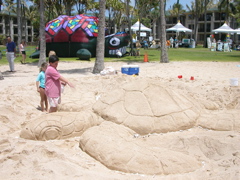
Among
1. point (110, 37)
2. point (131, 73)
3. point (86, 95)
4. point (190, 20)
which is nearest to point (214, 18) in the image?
point (190, 20)

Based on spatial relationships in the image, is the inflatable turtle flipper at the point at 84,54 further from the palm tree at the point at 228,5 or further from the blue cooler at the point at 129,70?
the palm tree at the point at 228,5

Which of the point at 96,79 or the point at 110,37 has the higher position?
the point at 110,37

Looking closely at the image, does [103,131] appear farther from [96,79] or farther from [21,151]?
[96,79]

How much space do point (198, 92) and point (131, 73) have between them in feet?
9.93

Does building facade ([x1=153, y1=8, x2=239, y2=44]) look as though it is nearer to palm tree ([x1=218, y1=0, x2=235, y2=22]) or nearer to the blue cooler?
palm tree ([x1=218, y1=0, x2=235, y2=22])

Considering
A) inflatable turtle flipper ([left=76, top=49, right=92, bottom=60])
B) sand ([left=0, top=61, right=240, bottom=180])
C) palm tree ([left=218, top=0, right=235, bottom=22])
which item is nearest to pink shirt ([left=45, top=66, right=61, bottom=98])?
sand ([left=0, top=61, right=240, bottom=180])

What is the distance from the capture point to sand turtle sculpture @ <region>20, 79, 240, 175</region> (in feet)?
11.3

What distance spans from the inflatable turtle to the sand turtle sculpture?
13978mm

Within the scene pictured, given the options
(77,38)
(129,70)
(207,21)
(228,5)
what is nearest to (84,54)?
(77,38)

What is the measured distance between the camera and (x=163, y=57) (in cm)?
1517

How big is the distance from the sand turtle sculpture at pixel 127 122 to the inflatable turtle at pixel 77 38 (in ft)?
45.9

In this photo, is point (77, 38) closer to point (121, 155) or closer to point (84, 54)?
point (84, 54)

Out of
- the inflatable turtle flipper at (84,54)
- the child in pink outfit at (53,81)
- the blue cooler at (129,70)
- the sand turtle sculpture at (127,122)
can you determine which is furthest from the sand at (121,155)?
the inflatable turtle flipper at (84,54)

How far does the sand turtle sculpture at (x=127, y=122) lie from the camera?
3.45m
